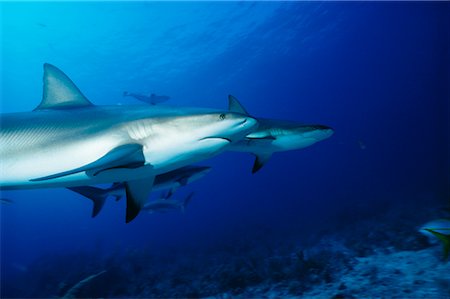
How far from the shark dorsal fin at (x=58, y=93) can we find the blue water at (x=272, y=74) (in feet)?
34.0

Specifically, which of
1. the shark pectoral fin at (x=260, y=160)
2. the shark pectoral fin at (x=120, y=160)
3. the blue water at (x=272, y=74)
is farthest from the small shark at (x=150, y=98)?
the shark pectoral fin at (x=120, y=160)

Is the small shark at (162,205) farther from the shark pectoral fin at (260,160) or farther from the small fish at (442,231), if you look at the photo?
the small fish at (442,231)

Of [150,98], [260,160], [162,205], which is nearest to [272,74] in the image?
[150,98]

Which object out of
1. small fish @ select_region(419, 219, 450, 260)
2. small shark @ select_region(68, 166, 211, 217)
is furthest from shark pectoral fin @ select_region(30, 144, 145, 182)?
small shark @ select_region(68, 166, 211, 217)

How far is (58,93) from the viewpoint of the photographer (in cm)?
308

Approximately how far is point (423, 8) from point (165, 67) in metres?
35.5

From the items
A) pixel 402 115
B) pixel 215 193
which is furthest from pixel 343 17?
pixel 215 193

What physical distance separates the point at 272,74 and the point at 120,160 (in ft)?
158

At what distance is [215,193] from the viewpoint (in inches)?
4449

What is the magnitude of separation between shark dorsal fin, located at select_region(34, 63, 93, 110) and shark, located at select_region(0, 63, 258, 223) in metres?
0.46

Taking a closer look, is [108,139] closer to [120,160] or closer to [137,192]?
[120,160]

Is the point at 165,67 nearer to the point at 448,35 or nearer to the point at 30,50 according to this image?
the point at 30,50

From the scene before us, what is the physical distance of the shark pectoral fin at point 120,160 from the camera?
6.72 feet

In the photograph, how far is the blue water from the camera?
A: 891 inches
